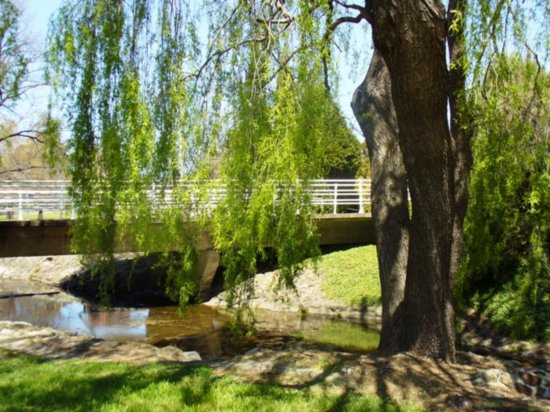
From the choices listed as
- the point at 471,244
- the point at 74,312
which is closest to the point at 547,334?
the point at 471,244

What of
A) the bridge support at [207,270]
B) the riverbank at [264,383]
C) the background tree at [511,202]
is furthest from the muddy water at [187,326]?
the riverbank at [264,383]

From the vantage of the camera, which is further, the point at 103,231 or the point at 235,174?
the point at 103,231

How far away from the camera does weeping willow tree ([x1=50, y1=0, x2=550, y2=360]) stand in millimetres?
6621

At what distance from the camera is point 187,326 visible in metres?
16.7

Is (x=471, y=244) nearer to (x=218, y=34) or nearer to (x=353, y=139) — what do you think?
(x=353, y=139)

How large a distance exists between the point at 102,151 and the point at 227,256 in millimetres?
2197

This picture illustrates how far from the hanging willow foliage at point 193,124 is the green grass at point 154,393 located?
2.10 m

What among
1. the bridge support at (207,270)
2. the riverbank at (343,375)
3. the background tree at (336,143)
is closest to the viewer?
the riverbank at (343,375)

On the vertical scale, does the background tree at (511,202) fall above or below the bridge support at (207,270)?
above

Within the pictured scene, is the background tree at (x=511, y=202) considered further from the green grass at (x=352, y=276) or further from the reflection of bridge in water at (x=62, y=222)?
the green grass at (x=352, y=276)

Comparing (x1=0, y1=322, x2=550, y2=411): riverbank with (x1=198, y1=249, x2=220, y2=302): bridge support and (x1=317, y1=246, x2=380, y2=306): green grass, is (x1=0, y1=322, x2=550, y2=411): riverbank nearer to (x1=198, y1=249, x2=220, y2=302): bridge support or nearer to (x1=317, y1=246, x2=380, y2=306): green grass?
(x1=317, y1=246, x2=380, y2=306): green grass

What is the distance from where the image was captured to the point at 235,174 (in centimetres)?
722

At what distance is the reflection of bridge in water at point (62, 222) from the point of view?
8.41 m

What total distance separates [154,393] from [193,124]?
3.52 metres
